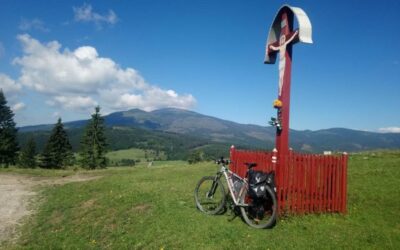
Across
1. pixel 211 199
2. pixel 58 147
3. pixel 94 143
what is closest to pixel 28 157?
pixel 58 147

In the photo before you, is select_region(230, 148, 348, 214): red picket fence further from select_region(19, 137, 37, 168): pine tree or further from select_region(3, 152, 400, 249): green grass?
select_region(19, 137, 37, 168): pine tree

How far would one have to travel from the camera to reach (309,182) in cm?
1201

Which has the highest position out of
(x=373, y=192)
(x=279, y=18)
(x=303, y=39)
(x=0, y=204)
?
(x=279, y=18)

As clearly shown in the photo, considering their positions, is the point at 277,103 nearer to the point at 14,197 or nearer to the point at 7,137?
the point at 14,197

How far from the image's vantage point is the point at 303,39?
11758 mm

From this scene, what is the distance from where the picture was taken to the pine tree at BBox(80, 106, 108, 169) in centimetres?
6269

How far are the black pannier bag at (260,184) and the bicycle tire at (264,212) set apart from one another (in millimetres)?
147

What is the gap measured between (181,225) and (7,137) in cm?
5837

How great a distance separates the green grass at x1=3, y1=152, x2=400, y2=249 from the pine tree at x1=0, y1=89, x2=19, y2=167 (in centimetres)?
4757

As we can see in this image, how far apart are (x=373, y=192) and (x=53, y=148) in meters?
54.3

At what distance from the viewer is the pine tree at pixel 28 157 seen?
65531 mm

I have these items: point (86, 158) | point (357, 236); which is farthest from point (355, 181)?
point (86, 158)

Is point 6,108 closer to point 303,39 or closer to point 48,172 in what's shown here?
point 48,172

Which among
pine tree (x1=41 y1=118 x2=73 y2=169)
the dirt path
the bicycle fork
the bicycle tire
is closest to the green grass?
the bicycle tire
